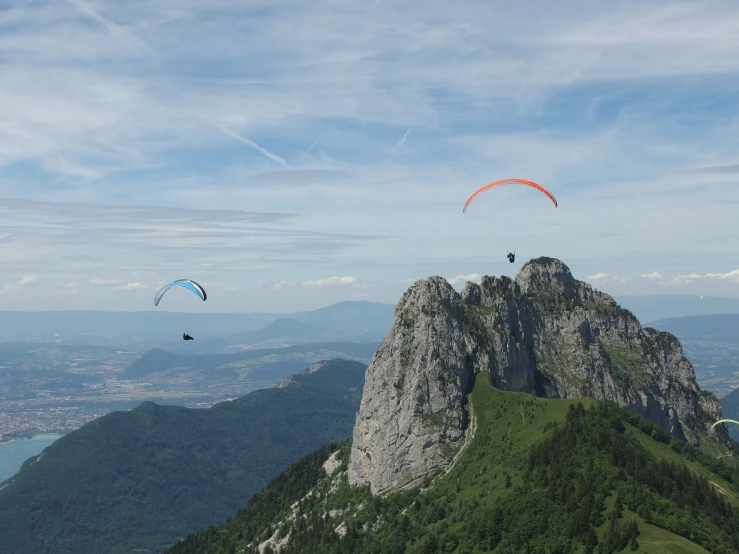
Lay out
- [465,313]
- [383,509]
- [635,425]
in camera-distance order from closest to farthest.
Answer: [635,425] < [383,509] < [465,313]

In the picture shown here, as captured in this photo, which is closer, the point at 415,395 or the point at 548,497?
the point at 548,497

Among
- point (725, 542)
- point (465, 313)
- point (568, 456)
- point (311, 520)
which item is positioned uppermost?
point (465, 313)

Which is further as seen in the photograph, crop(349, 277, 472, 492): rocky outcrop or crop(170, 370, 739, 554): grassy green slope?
crop(349, 277, 472, 492): rocky outcrop

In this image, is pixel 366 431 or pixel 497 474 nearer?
pixel 497 474

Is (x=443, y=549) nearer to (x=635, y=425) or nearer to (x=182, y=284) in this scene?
(x=635, y=425)

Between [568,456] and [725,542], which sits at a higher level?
[568,456]

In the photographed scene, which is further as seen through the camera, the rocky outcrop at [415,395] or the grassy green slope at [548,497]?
the rocky outcrop at [415,395]

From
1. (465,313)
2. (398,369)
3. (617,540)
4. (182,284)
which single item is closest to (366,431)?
(398,369)

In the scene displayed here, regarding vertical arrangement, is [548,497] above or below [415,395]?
below
